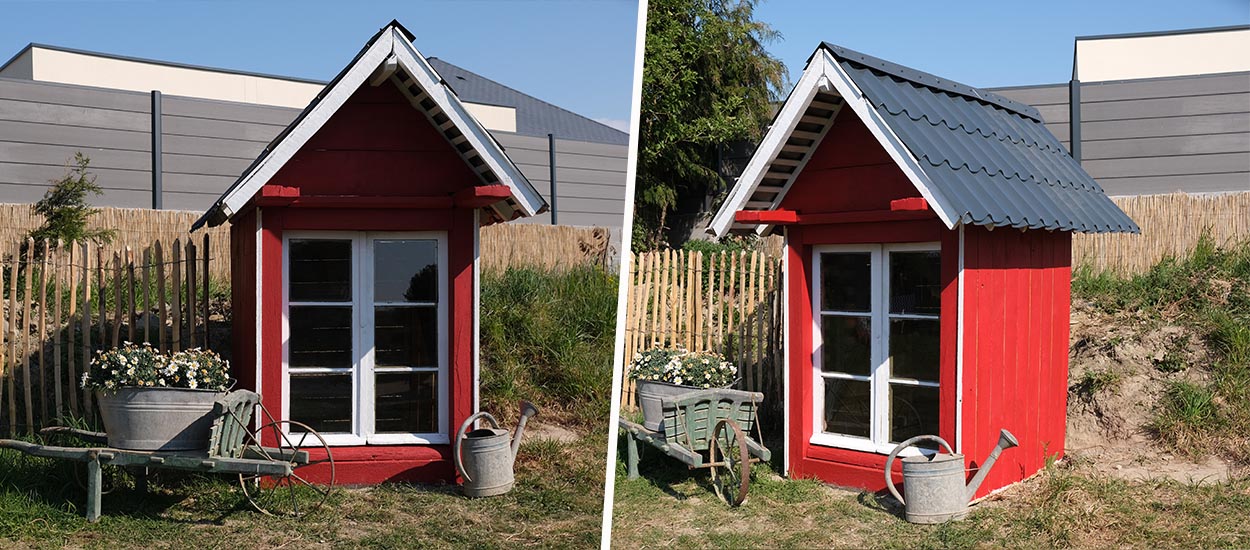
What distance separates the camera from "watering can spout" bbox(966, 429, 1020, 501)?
223 inches

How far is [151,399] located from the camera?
19.1ft

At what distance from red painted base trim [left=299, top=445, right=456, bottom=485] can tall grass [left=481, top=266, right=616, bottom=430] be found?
152 centimetres

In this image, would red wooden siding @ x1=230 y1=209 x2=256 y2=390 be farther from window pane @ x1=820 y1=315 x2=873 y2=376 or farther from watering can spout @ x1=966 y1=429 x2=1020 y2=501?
watering can spout @ x1=966 y1=429 x2=1020 y2=501

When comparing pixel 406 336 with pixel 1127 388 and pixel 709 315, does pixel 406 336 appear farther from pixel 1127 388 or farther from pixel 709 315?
pixel 1127 388

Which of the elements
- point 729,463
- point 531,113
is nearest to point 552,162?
point 531,113

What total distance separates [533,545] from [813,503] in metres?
1.84

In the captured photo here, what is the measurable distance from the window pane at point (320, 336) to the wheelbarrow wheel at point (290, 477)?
46 cm

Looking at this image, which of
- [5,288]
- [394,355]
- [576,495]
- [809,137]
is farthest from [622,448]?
[5,288]

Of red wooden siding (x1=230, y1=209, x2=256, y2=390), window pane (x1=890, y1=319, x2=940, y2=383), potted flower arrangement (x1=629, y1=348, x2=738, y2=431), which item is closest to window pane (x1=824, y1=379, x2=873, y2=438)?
window pane (x1=890, y1=319, x2=940, y2=383)

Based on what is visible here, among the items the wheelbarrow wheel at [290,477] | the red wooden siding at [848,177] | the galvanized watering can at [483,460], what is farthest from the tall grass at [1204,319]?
the wheelbarrow wheel at [290,477]

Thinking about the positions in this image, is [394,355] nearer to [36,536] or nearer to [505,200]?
[505,200]

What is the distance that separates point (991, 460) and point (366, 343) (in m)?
4.12

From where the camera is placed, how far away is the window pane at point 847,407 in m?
6.45

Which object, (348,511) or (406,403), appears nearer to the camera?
(348,511)
